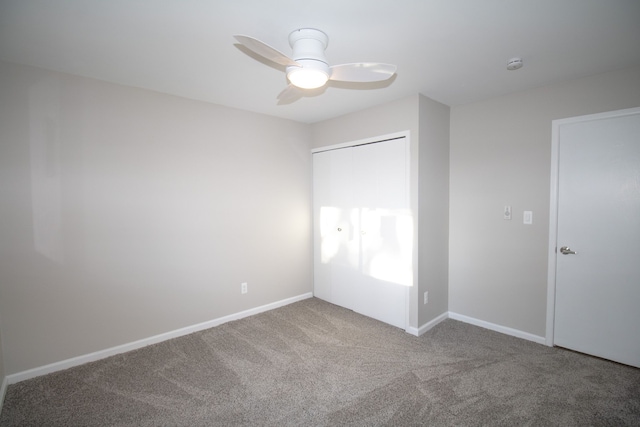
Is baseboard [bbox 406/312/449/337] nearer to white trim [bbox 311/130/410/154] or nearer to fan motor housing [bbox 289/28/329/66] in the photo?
white trim [bbox 311/130/410/154]

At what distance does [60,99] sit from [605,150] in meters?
4.40

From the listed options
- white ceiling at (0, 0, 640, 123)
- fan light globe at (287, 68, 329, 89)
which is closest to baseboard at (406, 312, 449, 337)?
white ceiling at (0, 0, 640, 123)

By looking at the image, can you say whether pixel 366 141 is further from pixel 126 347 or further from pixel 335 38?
pixel 126 347

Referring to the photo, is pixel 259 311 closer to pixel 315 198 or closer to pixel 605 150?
pixel 315 198

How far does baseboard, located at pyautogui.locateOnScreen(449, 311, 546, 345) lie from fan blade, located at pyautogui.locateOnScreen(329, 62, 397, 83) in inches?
108

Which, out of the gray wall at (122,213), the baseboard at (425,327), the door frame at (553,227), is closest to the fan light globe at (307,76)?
the gray wall at (122,213)

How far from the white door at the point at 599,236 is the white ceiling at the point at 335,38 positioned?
1.75ft

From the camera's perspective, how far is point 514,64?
7.42ft

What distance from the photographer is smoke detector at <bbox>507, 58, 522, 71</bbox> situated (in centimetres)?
222

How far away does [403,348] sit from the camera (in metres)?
2.77

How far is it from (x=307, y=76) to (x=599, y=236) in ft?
8.89

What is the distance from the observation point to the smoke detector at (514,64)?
2217 millimetres

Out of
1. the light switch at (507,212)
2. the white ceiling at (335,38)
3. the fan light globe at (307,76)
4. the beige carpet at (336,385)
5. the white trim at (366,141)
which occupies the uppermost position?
the white ceiling at (335,38)

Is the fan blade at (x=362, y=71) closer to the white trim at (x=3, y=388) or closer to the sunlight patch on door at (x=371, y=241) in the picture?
the sunlight patch on door at (x=371, y=241)
